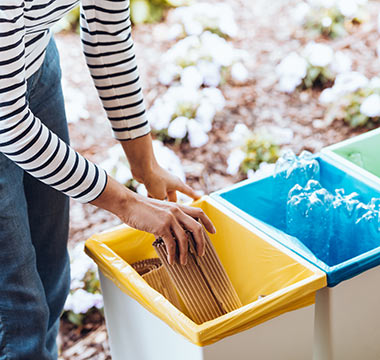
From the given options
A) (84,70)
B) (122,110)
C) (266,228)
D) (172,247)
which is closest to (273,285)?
(266,228)

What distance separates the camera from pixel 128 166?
8.04 feet

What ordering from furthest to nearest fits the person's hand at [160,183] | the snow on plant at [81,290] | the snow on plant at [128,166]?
the snow on plant at [128,166]
the snow on plant at [81,290]
the person's hand at [160,183]

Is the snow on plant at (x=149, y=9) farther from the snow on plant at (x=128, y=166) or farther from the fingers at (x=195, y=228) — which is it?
the fingers at (x=195, y=228)

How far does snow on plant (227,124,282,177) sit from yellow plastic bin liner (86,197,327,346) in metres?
0.95

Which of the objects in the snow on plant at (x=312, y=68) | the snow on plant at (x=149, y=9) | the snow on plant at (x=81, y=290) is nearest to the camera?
the snow on plant at (x=81, y=290)

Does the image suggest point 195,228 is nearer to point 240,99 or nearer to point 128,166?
point 128,166

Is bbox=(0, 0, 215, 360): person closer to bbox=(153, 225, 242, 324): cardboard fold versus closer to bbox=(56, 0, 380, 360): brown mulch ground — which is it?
bbox=(153, 225, 242, 324): cardboard fold

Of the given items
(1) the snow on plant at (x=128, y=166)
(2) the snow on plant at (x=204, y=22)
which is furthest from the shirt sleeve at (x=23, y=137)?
(2) the snow on plant at (x=204, y=22)

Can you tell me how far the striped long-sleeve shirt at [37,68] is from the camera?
42.2 inches

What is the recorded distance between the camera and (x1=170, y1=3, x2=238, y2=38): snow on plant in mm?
3135

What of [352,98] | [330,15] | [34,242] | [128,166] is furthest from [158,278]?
[330,15]

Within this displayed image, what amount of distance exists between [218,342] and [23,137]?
1.69 ft

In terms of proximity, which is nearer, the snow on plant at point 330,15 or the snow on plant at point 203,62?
the snow on plant at point 203,62

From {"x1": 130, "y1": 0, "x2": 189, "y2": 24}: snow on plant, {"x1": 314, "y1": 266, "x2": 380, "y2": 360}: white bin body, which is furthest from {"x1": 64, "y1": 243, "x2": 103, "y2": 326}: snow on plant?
{"x1": 130, "y1": 0, "x2": 189, "y2": 24}: snow on plant
